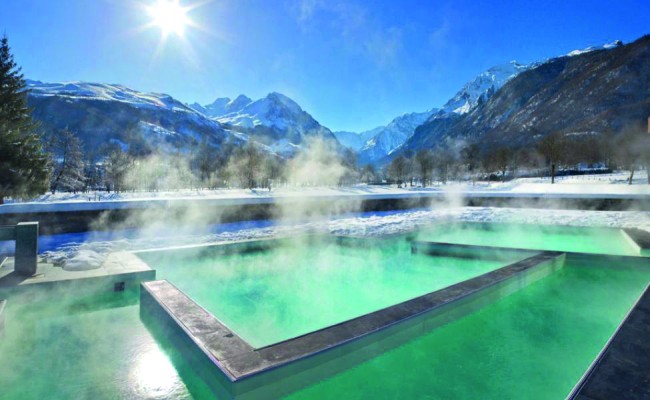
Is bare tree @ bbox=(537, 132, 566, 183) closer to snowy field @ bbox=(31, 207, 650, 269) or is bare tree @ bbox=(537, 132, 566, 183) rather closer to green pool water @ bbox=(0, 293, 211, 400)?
snowy field @ bbox=(31, 207, 650, 269)

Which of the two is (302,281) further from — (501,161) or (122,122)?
(122,122)

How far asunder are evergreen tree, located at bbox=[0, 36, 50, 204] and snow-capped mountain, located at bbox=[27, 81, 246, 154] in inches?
2691

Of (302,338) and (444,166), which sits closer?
(302,338)

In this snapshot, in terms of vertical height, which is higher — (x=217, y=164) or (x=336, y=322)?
(x=217, y=164)

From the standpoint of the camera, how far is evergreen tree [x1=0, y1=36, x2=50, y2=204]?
39.1 ft

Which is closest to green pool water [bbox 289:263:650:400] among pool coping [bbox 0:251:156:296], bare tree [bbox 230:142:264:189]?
pool coping [bbox 0:251:156:296]

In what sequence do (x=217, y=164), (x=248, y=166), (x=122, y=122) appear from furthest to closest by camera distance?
(x=122, y=122) < (x=217, y=164) < (x=248, y=166)

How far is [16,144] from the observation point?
39.9ft

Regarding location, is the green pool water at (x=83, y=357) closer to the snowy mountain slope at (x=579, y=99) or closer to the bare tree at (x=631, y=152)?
the bare tree at (x=631, y=152)

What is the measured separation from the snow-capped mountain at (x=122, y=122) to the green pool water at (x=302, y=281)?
262ft

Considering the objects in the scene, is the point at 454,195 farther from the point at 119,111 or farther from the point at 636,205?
the point at 119,111

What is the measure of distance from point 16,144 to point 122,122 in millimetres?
109982

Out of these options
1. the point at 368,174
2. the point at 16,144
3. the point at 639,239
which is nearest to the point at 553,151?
the point at 639,239

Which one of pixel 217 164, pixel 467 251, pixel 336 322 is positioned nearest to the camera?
pixel 336 322
